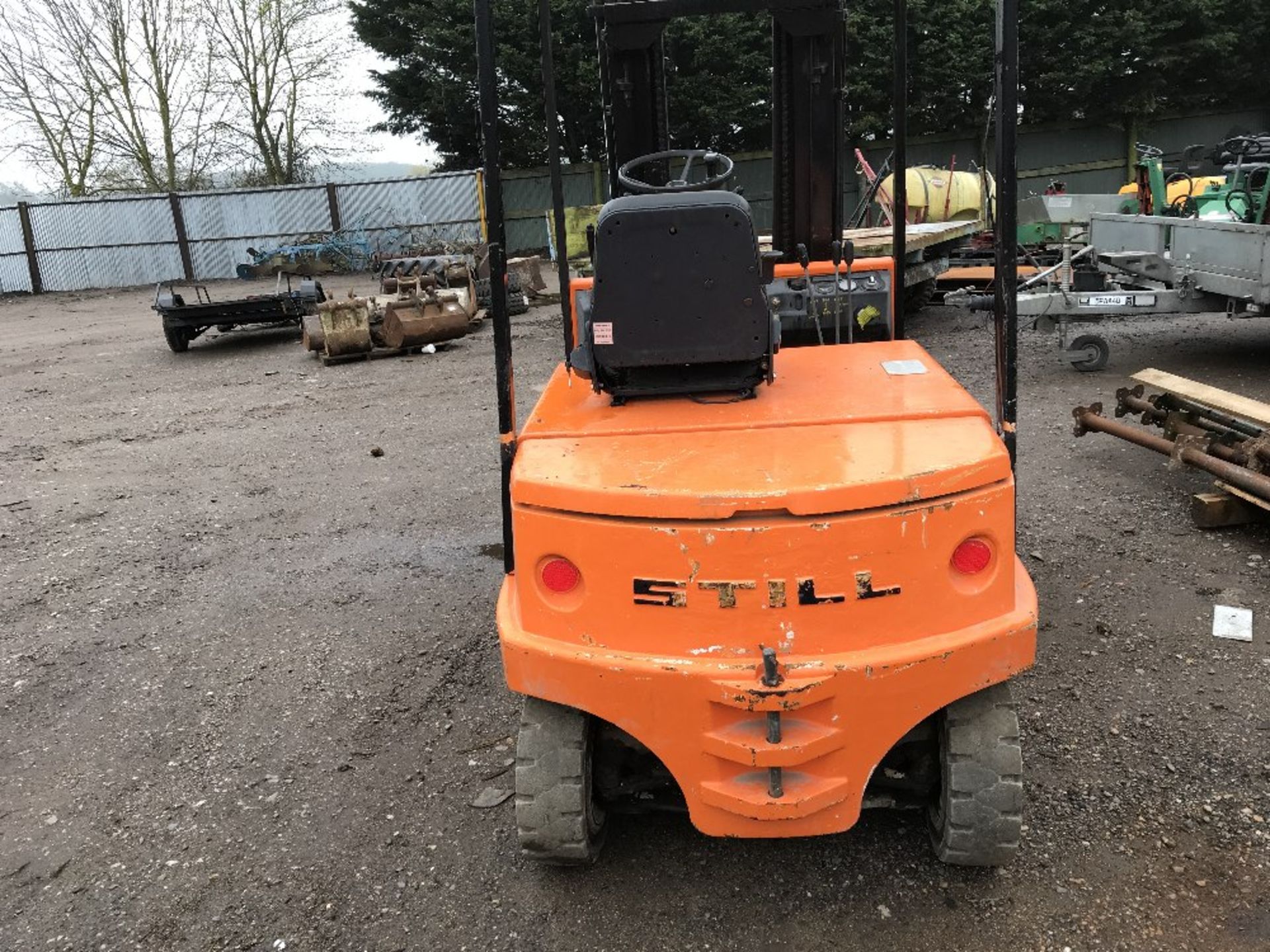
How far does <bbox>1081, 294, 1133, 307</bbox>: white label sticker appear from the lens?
878 centimetres

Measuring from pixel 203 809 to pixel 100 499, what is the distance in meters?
4.55

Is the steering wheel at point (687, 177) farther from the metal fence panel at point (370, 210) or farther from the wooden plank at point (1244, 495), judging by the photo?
the metal fence panel at point (370, 210)

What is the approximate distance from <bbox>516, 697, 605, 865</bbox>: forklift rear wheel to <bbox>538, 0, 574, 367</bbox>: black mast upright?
1.24 metres

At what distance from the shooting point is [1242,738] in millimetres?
3480

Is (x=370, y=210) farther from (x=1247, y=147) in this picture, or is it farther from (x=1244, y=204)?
(x=1244, y=204)

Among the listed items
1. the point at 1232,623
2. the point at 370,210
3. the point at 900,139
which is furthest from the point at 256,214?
the point at 1232,623

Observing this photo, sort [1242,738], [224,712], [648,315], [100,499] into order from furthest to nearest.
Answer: [100,499] → [224,712] → [1242,738] → [648,315]

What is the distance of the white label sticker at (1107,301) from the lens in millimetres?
8781

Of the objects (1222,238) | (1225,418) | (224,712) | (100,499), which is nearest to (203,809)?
(224,712)

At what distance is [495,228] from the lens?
9.80 feet

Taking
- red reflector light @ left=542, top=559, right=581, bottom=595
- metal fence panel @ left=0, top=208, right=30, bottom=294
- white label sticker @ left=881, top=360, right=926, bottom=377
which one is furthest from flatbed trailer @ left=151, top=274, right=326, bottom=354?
metal fence panel @ left=0, top=208, right=30, bottom=294

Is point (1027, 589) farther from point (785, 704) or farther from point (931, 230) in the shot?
point (931, 230)

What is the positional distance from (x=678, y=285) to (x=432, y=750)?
76.9 inches

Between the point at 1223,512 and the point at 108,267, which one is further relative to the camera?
the point at 108,267
